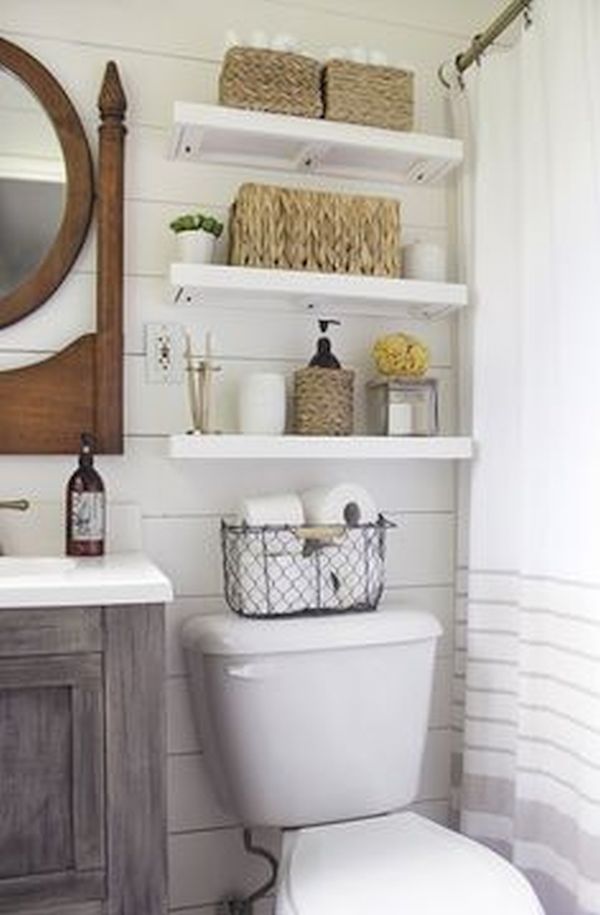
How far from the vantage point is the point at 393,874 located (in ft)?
4.26

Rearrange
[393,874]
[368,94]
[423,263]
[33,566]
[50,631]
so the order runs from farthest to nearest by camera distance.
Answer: [423,263] → [368,94] → [33,566] → [393,874] → [50,631]

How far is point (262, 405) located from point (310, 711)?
585mm

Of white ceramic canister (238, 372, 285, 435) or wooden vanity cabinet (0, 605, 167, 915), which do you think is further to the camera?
white ceramic canister (238, 372, 285, 435)

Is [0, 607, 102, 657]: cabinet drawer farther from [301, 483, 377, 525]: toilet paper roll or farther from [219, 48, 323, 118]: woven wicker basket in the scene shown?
[219, 48, 323, 118]: woven wicker basket

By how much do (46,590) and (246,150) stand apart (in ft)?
3.39

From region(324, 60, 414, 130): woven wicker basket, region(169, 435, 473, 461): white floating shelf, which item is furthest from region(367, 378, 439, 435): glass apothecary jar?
region(324, 60, 414, 130): woven wicker basket

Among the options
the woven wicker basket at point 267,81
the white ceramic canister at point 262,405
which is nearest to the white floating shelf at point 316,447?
the white ceramic canister at point 262,405

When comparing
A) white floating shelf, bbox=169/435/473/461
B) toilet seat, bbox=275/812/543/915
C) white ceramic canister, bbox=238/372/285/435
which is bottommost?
toilet seat, bbox=275/812/543/915

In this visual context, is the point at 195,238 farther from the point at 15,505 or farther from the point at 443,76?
the point at 443,76

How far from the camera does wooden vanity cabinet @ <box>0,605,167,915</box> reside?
1095mm

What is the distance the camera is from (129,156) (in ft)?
5.49

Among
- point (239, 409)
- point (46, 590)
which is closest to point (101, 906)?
point (46, 590)

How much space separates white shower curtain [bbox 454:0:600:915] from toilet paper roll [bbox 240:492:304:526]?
1.30 feet

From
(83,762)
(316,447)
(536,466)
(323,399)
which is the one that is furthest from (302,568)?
(83,762)
